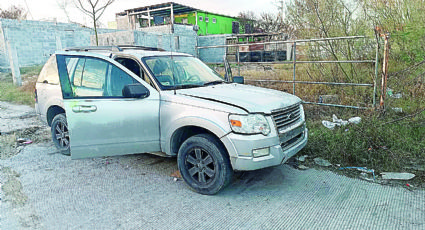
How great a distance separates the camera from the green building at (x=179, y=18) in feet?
102

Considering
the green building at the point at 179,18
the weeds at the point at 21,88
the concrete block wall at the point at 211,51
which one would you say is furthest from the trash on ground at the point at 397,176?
the green building at the point at 179,18

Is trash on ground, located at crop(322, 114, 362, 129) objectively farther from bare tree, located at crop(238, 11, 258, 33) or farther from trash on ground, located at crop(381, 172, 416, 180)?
bare tree, located at crop(238, 11, 258, 33)

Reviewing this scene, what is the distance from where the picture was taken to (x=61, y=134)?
5.11 metres

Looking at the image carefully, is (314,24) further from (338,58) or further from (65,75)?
(65,75)

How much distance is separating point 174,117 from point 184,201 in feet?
3.39

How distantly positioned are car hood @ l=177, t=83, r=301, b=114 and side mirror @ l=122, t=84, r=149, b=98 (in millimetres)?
442

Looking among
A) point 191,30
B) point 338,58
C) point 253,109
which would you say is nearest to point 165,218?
point 253,109

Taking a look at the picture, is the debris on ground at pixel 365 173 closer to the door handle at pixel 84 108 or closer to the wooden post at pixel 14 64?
the door handle at pixel 84 108

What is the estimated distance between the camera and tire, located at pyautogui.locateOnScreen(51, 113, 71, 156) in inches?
198

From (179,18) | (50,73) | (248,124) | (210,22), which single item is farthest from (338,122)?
(179,18)

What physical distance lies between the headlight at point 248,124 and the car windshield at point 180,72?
40.0 inches

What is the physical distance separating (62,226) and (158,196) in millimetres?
1081

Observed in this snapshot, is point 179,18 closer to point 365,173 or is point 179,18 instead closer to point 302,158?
point 302,158

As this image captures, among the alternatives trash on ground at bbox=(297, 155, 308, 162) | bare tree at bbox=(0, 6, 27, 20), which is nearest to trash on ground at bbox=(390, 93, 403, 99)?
trash on ground at bbox=(297, 155, 308, 162)
